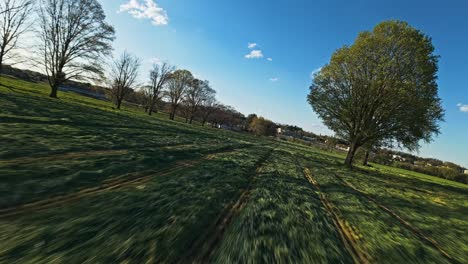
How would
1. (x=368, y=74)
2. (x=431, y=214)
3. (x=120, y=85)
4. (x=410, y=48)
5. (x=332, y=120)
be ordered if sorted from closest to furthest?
1. (x=431, y=214)
2. (x=410, y=48)
3. (x=368, y=74)
4. (x=332, y=120)
5. (x=120, y=85)

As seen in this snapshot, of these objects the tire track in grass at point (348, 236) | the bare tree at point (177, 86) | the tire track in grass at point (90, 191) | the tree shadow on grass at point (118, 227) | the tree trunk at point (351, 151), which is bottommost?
the tire track in grass at point (90, 191)

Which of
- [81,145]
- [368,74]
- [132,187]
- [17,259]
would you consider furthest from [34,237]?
[368,74]

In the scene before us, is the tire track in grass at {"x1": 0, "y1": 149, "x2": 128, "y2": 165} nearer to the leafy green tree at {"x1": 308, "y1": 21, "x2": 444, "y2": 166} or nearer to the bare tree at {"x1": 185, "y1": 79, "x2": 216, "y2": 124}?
the leafy green tree at {"x1": 308, "y1": 21, "x2": 444, "y2": 166}

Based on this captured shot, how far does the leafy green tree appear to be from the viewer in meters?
25.9

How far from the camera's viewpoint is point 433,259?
22.1 ft

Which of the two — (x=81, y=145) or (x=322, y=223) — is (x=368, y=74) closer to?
(x=322, y=223)

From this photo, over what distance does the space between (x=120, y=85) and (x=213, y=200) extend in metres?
71.8

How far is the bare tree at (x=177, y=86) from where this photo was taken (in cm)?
7931

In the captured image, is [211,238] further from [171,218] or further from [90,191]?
[90,191]

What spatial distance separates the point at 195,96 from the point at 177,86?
722cm

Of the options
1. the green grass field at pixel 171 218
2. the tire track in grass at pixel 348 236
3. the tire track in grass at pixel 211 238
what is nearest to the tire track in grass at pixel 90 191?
the green grass field at pixel 171 218

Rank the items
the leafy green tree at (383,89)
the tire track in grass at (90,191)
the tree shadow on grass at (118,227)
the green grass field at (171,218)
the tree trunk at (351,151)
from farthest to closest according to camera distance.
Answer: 1. the tree trunk at (351,151)
2. the leafy green tree at (383,89)
3. the tire track in grass at (90,191)
4. the green grass field at (171,218)
5. the tree shadow on grass at (118,227)

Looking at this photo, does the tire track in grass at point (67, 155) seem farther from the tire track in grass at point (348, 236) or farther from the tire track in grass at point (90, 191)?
the tire track in grass at point (348, 236)

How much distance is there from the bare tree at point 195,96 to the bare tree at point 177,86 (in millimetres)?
1958
